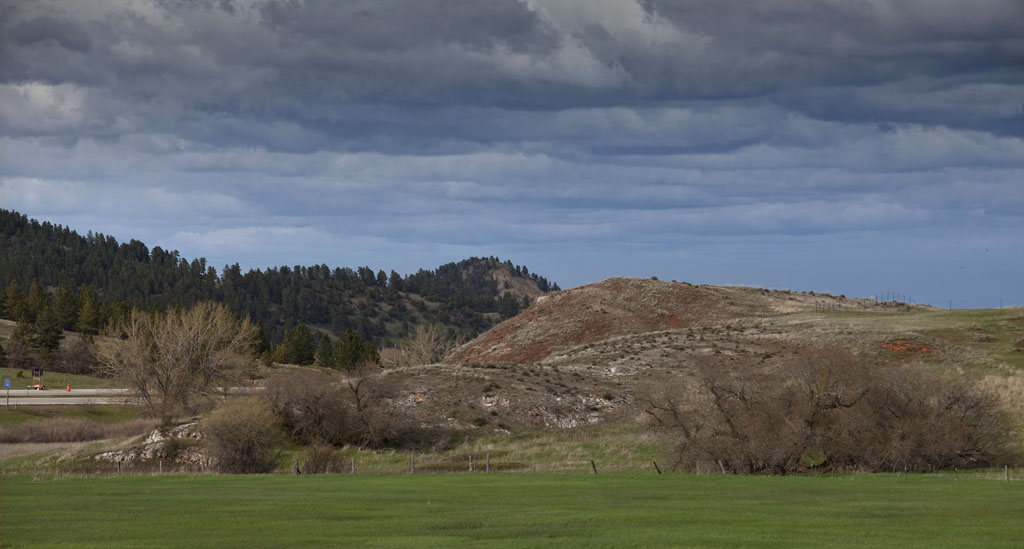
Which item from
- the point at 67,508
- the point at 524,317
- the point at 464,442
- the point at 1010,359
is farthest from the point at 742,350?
the point at 67,508

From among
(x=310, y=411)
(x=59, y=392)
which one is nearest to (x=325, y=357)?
(x=59, y=392)

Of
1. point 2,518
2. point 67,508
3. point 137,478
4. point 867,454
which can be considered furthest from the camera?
point 867,454

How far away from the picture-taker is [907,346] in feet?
280

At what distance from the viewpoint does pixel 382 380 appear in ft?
228

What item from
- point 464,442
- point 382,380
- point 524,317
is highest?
point 524,317

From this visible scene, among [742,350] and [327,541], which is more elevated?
[742,350]

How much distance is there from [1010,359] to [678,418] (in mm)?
44415

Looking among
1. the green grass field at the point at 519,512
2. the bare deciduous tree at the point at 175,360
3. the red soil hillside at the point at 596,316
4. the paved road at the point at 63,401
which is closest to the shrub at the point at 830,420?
the green grass field at the point at 519,512

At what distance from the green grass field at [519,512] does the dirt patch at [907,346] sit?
46.9 m

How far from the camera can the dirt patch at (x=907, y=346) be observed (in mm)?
83750

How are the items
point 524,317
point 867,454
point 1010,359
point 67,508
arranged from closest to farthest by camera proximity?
point 67,508 < point 867,454 < point 1010,359 < point 524,317

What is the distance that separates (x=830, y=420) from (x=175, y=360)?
63.8 metres

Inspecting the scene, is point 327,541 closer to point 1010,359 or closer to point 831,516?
point 831,516

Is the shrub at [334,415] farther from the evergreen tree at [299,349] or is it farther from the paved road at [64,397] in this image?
the evergreen tree at [299,349]
